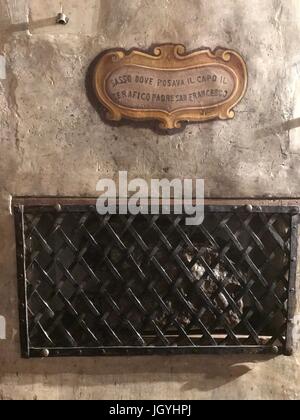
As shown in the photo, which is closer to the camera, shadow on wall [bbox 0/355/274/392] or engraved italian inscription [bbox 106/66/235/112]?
engraved italian inscription [bbox 106/66/235/112]

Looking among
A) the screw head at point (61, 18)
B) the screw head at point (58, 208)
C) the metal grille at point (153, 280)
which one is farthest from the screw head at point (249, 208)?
the screw head at point (61, 18)

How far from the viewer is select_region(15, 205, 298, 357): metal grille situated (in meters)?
2.46

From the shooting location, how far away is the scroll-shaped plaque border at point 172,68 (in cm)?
238

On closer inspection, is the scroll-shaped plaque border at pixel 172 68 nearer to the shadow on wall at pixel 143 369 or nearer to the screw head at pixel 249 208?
the screw head at pixel 249 208

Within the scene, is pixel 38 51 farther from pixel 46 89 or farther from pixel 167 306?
pixel 167 306

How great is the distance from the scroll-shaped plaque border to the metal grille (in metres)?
0.50

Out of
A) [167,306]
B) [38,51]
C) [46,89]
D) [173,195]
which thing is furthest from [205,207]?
Result: [38,51]

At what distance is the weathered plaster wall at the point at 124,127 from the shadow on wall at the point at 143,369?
59 mm

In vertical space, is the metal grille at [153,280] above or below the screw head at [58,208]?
below

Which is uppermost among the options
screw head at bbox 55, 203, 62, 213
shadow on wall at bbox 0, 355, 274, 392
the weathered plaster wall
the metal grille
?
the weathered plaster wall

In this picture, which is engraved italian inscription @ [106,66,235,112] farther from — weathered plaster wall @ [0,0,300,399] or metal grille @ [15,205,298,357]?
metal grille @ [15,205,298,357]

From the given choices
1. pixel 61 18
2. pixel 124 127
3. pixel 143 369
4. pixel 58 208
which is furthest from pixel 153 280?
pixel 61 18

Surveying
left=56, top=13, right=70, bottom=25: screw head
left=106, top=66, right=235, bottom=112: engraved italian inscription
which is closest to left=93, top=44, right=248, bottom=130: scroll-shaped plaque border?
left=106, top=66, right=235, bottom=112: engraved italian inscription

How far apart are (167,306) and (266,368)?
66cm
